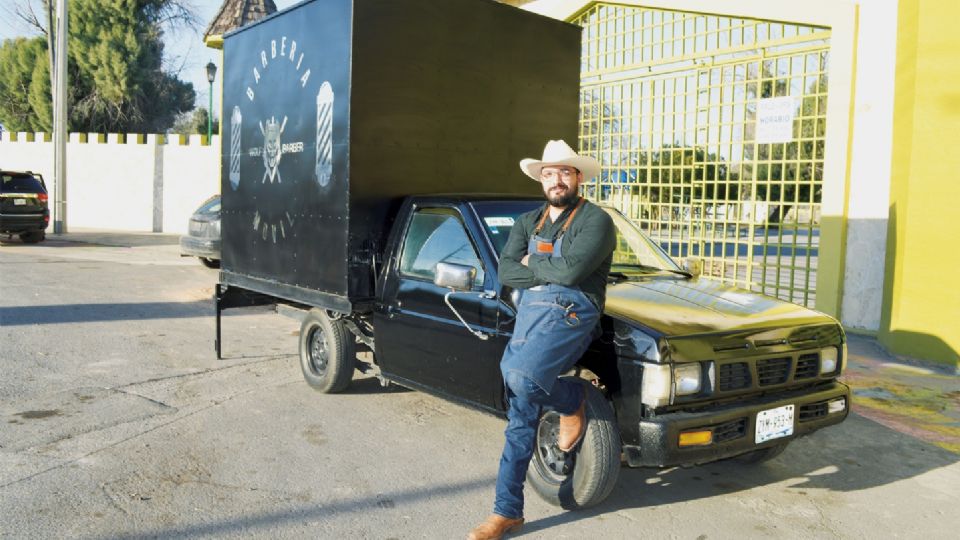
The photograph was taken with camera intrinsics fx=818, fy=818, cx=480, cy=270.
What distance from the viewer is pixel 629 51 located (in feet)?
42.7

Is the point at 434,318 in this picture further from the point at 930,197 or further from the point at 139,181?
the point at 139,181

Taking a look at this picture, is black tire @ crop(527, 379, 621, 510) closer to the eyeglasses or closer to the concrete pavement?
the eyeglasses

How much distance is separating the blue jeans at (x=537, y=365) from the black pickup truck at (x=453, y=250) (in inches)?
10.1

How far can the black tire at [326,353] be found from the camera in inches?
255

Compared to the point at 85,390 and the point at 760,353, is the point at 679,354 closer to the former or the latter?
the point at 760,353

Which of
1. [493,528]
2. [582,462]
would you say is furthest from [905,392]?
[493,528]

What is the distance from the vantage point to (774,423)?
170 inches

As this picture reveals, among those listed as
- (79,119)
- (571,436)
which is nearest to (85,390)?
(571,436)

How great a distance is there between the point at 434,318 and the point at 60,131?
2114 cm

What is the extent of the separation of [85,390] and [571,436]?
14.9 ft

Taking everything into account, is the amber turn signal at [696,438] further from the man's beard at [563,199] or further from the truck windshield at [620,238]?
the truck windshield at [620,238]

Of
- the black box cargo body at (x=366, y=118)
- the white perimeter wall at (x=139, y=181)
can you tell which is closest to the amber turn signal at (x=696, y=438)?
the black box cargo body at (x=366, y=118)

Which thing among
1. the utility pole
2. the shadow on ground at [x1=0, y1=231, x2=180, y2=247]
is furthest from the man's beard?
the utility pole

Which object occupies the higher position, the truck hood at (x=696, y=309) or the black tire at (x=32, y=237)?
the truck hood at (x=696, y=309)
